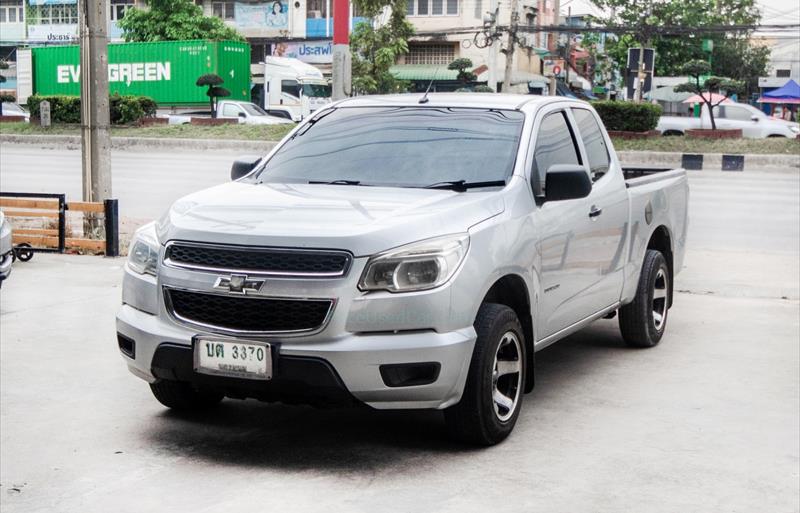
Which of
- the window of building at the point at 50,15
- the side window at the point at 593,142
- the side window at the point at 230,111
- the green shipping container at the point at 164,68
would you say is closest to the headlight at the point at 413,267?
the side window at the point at 593,142

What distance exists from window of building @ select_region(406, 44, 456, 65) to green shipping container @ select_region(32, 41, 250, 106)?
17.0m

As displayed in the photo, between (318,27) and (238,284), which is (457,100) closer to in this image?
(238,284)

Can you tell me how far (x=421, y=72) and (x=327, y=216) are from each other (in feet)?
177

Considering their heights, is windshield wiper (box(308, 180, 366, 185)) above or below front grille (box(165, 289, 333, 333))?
above

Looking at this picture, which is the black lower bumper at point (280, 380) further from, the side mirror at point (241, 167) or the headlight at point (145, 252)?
the side mirror at point (241, 167)

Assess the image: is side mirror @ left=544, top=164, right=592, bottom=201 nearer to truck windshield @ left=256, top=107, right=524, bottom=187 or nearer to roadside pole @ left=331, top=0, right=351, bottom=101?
truck windshield @ left=256, top=107, right=524, bottom=187

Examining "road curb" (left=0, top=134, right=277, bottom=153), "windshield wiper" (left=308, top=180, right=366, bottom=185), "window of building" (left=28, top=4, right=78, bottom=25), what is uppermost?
"window of building" (left=28, top=4, right=78, bottom=25)

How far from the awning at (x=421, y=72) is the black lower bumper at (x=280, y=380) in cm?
5177

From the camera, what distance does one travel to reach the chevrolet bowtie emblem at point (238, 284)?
186 inches

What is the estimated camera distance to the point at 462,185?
5598mm

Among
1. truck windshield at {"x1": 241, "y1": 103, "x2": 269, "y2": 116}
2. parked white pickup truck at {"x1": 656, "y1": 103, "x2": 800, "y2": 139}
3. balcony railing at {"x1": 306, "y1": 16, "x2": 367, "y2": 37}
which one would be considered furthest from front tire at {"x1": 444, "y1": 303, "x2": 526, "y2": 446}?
balcony railing at {"x1": 306, "y1": 16, "x2": 367, "y2": 37}

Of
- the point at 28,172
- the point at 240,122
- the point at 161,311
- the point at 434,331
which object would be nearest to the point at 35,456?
the point at 161,311

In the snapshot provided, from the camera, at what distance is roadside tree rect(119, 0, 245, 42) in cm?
5722

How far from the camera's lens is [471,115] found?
20.3 feet
